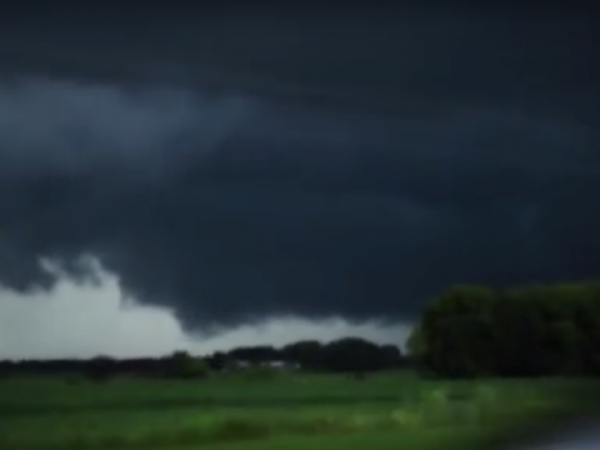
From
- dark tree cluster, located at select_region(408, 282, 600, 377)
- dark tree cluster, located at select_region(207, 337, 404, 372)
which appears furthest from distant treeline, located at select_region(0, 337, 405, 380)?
dark tree cluster, located at select_region(408, 282, 600, 377)

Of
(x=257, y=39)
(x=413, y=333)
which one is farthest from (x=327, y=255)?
(x=257, y=39)

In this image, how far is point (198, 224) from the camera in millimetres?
3896

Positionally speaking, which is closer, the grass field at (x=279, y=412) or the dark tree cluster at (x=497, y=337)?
the grass field at (x=279, y=412)

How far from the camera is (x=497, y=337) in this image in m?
3.91

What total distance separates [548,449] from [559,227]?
68 cm

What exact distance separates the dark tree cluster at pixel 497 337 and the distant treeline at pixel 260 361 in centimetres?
12

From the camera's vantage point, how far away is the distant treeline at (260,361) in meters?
3.83

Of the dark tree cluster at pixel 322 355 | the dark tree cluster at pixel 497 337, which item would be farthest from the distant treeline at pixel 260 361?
the dark tree cluster at pixel 497 337

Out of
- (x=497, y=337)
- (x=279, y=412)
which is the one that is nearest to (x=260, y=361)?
(x=279, y=412)

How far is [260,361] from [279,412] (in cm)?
14

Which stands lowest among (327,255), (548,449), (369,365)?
(548,449)

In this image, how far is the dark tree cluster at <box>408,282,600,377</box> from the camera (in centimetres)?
389

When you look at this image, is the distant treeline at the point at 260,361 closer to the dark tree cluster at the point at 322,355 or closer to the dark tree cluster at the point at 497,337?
the dark tree cluster at the point at 322,355

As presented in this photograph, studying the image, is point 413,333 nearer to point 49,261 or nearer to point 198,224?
point 198,224
